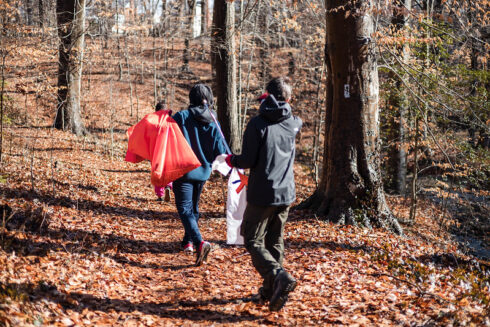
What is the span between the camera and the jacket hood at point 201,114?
5512 mm

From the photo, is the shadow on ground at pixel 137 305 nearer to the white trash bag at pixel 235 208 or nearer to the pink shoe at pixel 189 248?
the white trash bag at pixel 235 208

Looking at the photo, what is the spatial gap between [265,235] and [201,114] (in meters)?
2.00

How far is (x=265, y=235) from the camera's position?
4449mm

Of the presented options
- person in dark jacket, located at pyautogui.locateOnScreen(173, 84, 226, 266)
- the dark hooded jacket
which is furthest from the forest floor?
the dark hooded jacket

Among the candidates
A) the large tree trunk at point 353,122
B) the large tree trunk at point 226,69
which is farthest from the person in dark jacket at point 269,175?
the large tree trunk at point 226,69

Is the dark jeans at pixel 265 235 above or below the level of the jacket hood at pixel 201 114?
below

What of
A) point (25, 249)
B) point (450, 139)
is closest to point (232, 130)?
point (450, 139)

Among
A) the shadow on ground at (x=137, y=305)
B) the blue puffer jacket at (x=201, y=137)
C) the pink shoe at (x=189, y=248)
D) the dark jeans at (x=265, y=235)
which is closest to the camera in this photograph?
the shadow on ground at (x=137, y=305)

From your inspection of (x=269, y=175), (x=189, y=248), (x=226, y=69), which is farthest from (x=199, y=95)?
(x=226, y=69)

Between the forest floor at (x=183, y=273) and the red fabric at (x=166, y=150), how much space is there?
1319mm

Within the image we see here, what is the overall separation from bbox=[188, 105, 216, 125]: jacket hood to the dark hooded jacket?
1.56 meters

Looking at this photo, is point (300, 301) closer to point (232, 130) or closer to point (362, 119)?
point (362, 119)

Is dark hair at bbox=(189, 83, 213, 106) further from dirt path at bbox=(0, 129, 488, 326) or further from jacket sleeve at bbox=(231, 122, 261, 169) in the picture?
dirt path at bbox=(0, 129, 488, 326)

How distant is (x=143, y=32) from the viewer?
2872cm
